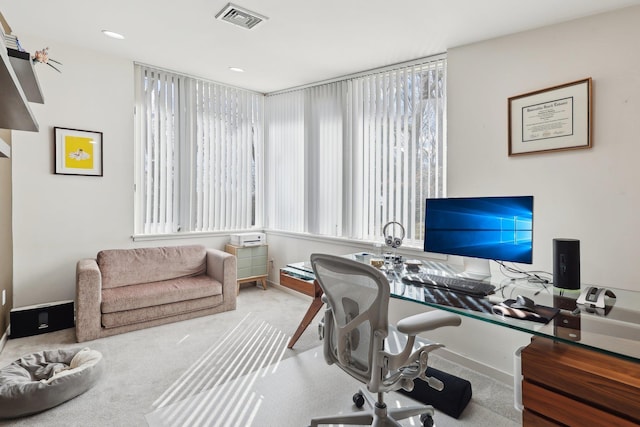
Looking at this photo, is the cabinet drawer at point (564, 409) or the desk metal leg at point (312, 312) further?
the desk metal leg at point (312, 312)

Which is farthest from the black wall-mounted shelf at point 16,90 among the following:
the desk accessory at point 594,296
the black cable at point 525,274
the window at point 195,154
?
the desk accessory at point 594,296

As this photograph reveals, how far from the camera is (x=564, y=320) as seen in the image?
1486mm

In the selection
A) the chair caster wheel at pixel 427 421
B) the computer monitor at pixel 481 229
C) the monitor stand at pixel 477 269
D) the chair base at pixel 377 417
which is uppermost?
the computer monitor at pixel 481 229

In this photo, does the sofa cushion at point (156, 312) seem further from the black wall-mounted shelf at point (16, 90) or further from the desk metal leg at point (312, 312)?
the black wall-mounted shelf at point (16, 90)

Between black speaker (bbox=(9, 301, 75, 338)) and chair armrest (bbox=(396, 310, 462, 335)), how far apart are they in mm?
3364

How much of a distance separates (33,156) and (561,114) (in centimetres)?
462

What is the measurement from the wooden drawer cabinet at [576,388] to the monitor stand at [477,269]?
2.19 feet

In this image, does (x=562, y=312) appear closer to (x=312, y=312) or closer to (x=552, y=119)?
(x=552, y=119)

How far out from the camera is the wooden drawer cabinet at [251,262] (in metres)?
4.49

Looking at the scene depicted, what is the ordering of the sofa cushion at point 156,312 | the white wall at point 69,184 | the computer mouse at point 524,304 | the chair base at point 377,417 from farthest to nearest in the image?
the white wall at point 69,184 < the sofa cushion at point 156,312 < the chair base at point 377,417 < the computer mouse at point 524,304

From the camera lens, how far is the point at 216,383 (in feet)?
7.60

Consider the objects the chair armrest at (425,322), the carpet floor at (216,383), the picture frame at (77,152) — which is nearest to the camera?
the chair armrest at (425,322)

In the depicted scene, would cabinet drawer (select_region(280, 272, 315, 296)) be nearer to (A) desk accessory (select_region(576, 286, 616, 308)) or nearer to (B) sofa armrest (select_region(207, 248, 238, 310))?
(B) sofa armrest (select_region(207, 248, 238, 310))

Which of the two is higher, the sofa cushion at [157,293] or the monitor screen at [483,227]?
the monitor screen at [483,227]
